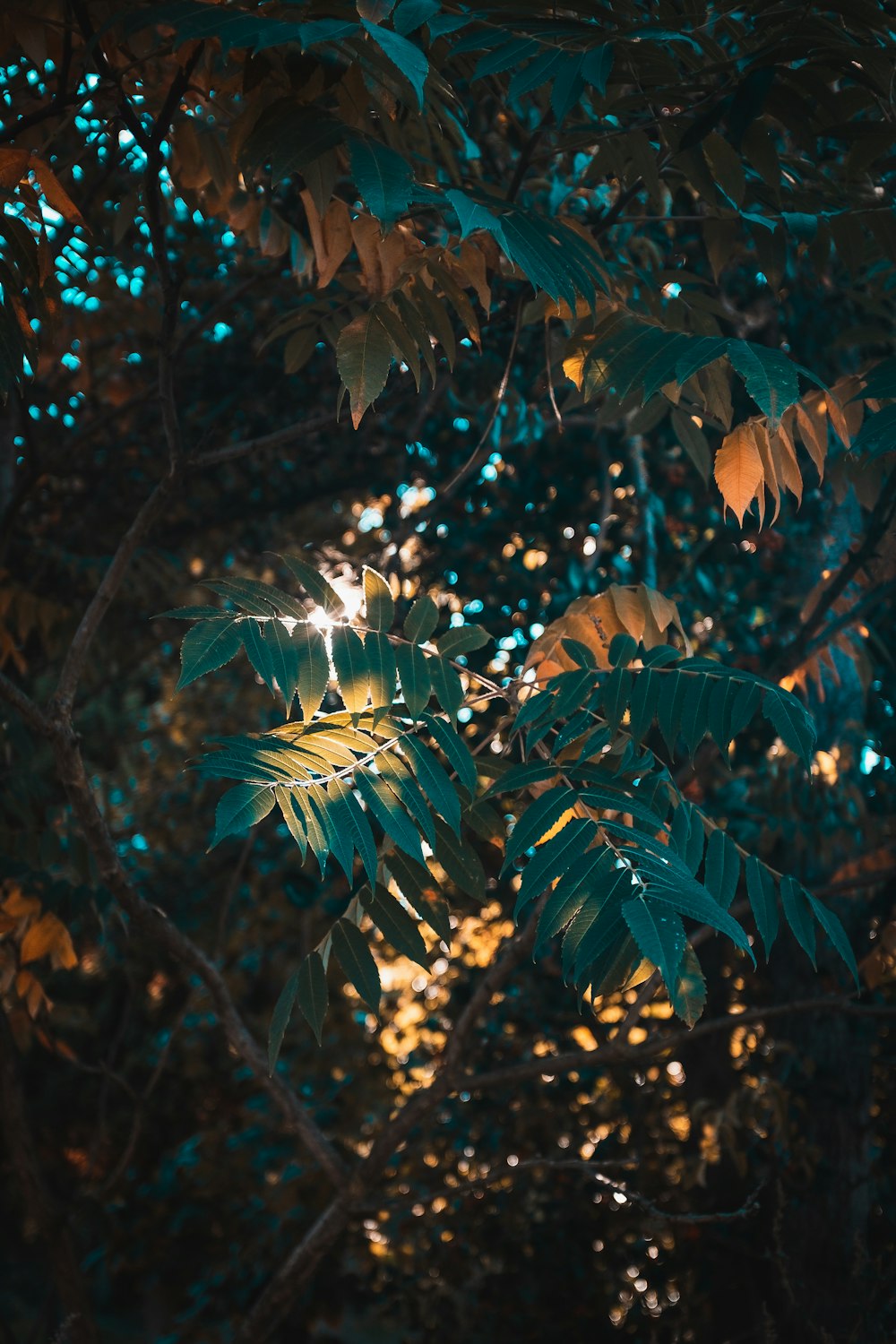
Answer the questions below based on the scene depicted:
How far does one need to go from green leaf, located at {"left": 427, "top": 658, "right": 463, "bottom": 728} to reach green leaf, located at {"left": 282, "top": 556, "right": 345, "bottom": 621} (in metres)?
0.16

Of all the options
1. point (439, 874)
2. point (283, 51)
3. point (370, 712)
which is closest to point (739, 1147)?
point (439, 874)

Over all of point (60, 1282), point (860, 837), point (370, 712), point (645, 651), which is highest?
point (860, 837)

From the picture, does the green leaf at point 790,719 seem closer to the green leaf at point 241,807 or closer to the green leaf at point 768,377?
the green leaf at point 768,377

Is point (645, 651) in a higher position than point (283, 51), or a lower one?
lower

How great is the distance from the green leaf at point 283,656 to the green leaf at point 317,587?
69 millimetres

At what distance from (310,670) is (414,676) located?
16cm

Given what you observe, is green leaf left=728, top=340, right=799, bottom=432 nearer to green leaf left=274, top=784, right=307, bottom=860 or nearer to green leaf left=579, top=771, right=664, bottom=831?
green leaf left=579, top=771, right=664, bottom=831

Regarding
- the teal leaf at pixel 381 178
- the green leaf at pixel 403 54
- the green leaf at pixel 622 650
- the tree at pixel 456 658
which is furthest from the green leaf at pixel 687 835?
the green leaf at pixel 403 54

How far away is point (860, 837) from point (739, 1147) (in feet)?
3.56

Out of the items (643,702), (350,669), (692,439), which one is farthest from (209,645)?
(692,439)

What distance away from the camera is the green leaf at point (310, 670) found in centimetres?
144

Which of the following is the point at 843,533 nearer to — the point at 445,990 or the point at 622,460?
the point at 622,460

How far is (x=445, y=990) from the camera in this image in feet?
13.8

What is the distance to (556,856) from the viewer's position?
51.9 inches
